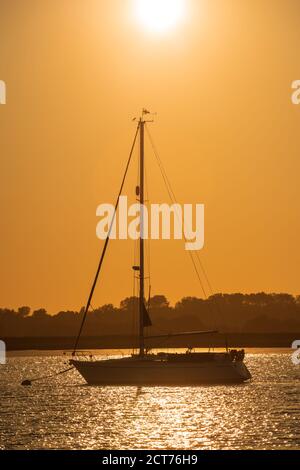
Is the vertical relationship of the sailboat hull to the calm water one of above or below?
above

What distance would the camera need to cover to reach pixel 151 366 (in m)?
82.8

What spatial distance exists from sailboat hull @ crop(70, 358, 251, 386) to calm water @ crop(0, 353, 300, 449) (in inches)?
50.4

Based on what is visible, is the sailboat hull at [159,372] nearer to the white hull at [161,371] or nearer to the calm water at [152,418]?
the white hull at [161,371]

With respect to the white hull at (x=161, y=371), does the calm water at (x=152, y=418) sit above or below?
below

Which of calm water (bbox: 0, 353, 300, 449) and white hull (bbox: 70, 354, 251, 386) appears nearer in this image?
calm water (bbox: 0, 353, 300, 449)

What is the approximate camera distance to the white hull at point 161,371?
82875mm

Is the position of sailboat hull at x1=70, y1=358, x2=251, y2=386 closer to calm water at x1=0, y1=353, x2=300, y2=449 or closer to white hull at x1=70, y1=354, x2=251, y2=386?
white hull at x1=70, y1=354, x2=251, y2=386

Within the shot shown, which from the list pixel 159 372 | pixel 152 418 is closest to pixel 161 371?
pixel 159 372

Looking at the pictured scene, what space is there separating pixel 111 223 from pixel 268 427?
37.9 meters

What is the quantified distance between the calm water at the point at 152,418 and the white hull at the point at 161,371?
1292mm

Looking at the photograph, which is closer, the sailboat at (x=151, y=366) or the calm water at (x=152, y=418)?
the calm water at (x=152, y=418)

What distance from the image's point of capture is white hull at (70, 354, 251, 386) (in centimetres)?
8288
